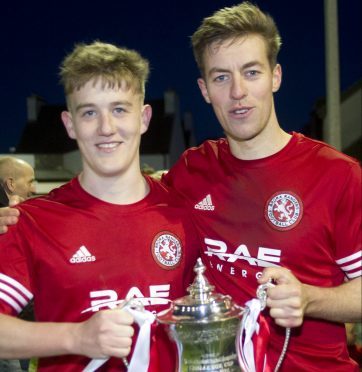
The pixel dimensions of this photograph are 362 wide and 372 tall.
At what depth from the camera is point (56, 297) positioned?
2117 millimetres

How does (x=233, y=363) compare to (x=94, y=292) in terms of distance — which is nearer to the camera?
(x=233, y=363)

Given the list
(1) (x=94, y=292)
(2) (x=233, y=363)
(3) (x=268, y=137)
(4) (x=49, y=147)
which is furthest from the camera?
(4) (x=49, y=147)

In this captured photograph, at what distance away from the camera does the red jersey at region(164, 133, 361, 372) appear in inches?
87.6

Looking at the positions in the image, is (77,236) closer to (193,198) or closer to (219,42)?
(193,198)

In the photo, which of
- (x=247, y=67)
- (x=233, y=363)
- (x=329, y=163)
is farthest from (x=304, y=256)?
(x=247, y=67)

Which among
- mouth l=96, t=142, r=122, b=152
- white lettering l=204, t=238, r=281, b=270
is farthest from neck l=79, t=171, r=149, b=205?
white lettering l=204, t=238, r=281, b=270

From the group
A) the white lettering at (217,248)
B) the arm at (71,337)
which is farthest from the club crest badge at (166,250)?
the arm at (71,337)

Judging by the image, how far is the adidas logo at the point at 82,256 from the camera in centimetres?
212

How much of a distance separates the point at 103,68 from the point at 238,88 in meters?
0.46

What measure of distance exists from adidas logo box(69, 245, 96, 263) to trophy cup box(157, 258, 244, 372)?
1.02ft

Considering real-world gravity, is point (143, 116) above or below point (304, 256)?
above

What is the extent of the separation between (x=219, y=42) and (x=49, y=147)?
18.9 m

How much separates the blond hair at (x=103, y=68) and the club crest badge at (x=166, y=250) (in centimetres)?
49

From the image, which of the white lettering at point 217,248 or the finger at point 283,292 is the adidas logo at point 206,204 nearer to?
the white lettering at point 217,248
